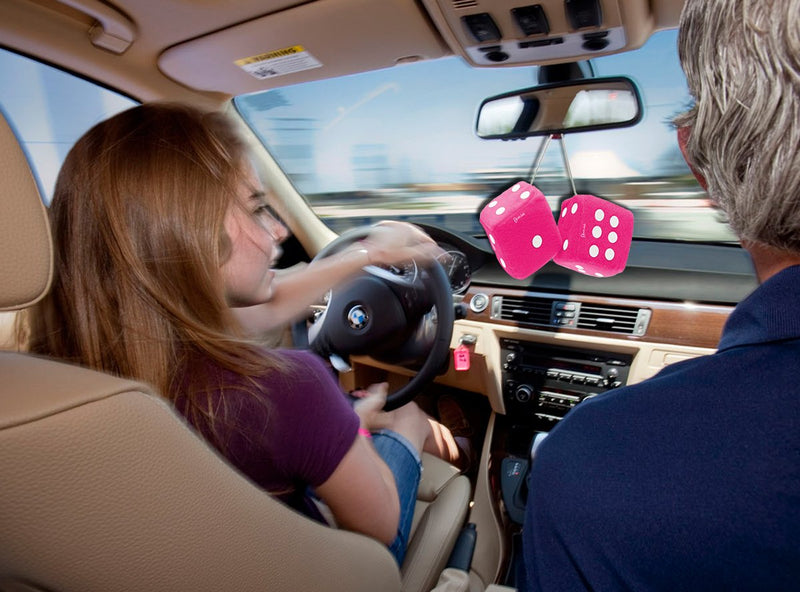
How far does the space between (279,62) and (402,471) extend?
1484 mm

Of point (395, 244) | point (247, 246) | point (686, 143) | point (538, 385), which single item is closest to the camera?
point (686, 143)

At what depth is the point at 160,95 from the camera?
2.09 meters

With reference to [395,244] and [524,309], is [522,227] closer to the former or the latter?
[395,244]

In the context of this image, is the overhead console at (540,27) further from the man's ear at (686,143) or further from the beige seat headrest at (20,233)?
the beige seat headrest at (20,233)

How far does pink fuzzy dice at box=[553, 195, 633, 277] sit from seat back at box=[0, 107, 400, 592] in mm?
1238

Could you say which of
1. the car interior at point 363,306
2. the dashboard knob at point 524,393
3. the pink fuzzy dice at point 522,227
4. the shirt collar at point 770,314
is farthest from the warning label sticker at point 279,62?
the shirt collar at point 770,314

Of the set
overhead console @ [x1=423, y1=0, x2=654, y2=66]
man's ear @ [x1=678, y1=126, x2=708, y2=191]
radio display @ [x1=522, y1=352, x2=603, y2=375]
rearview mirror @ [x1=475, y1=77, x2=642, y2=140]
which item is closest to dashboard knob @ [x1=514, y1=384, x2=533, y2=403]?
radio display @ [x1=522, y1=352, x2=603, y2=375]

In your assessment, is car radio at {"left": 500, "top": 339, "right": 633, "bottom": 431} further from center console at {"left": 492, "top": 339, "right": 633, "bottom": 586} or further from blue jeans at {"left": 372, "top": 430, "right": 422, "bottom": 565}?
blue jeans at {"left": 372, "top": 430, "right": 422, "bottom": 565}

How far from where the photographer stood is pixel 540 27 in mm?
1479

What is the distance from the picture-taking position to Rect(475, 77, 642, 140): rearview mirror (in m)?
1.85

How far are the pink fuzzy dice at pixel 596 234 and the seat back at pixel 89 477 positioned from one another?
124cm

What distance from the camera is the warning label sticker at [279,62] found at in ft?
6.02

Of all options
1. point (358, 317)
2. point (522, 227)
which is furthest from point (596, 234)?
point (358, 317)

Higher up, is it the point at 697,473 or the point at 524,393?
the point at 697,473
